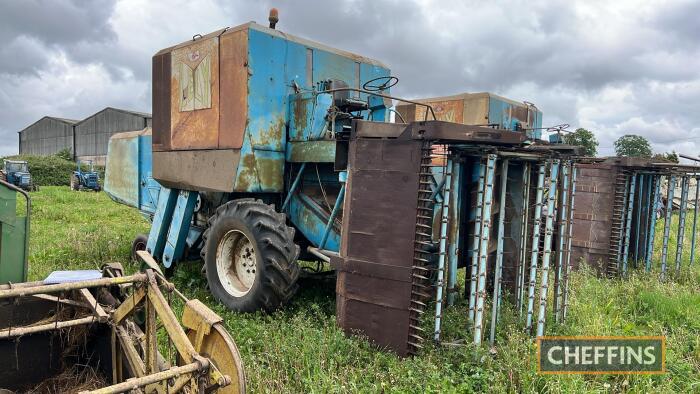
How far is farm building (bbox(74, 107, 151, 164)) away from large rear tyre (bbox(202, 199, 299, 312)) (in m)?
Result: 37.7

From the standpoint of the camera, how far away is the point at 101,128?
43281mm

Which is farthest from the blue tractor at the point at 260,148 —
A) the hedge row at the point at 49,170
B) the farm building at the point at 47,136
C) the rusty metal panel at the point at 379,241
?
the farm building at the point at 47,136

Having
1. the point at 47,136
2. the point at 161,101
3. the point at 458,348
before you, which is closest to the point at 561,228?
the point at 458,348

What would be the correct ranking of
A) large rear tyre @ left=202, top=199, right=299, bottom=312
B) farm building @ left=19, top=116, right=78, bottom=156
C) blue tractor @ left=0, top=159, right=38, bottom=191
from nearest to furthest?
large rear tyre @ left=202, top=199, right=299, bottom=312 → blue tractor @ left=0, top=159, right=38, bottom=191 → farm building @ left=19, top=116, right=78, bottom=156

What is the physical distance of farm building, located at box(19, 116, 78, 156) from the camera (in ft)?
156

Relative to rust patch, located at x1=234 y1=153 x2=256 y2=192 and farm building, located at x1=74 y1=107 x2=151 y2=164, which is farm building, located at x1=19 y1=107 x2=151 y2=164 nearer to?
farm building, located at x1=74 y1=107 x2=151 y2=164

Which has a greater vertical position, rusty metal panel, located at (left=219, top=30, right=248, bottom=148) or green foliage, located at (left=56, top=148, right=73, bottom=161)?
rusty metal panel, located at (left=219, top=30, right=248, bottom=148)

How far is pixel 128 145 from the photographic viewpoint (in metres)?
8.33

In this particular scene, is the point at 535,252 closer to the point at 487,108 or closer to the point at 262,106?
the point at 262,106

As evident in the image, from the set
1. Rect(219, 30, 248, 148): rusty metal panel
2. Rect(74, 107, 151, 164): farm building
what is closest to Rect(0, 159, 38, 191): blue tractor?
Rect(74, 107, 151, 164): farm building

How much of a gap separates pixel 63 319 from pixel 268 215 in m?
2.03

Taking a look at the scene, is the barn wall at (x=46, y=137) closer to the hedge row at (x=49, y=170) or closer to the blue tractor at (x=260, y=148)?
the hedge row at (x=49, y=170)

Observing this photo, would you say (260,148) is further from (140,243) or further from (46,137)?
(46,137)

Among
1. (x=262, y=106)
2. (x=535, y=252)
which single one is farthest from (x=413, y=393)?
(x=262, y=106)
